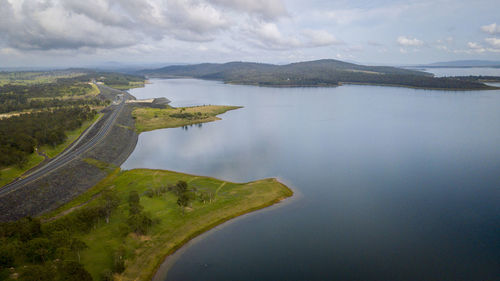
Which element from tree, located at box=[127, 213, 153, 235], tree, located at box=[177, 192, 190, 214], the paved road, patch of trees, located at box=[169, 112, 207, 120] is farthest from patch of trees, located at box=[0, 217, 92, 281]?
patch of trees, located at box=[169, 112, 207, 120]

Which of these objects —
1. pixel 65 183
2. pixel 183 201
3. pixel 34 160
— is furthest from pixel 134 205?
pixel 34 160

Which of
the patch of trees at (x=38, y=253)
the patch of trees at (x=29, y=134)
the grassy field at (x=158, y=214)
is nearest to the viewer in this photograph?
Answer: the patch of trees at (x=38, y=253)

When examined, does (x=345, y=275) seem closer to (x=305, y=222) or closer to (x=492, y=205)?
(x=305, y=222)

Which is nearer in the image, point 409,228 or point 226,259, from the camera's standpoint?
point 226,259

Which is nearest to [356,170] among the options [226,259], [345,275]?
[345,275]

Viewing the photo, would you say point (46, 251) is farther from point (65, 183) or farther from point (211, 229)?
point (65, 183)

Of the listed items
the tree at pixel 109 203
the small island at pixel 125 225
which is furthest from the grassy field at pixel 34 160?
the tree at pixel 109 203

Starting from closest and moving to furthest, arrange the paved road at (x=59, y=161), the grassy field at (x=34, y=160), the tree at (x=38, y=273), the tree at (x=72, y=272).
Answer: the tree at (x=38, y=273), the tree at (x=72, y=272), the paved road at (x=59, y=161), the grassy field at (x=34, y=160)

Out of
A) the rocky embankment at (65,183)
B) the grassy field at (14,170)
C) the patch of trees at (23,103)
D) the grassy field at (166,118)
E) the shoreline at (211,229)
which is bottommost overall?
the shoreline at (211,229)

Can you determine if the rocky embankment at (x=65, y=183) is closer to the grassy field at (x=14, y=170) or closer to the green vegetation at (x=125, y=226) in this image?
the green vegetation at (x=125, y=226)
